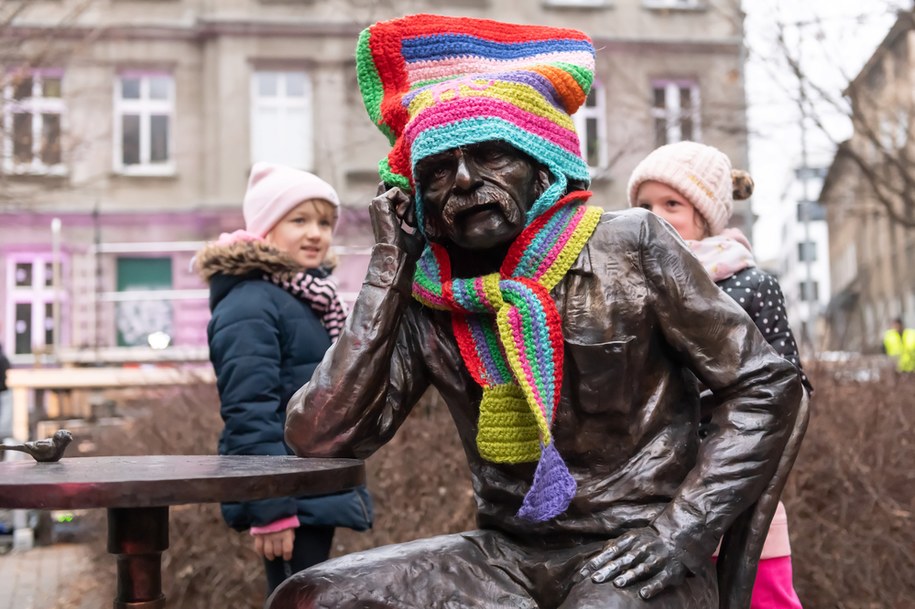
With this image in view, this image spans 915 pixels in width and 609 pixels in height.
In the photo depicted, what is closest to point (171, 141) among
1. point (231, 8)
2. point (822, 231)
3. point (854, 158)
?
point (231, 8)

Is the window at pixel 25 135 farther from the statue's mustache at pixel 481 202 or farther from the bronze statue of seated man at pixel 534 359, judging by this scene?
the statue's mustache at pixel 481 202

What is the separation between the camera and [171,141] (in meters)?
19.6

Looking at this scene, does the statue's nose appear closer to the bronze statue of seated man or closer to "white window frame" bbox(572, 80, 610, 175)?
the bronze statue of seated man

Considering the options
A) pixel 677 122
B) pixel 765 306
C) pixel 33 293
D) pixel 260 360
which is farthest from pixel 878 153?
pixel 33 293

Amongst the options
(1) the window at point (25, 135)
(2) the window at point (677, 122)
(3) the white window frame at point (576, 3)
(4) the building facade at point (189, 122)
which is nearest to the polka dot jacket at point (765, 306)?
(2) the window at point (677, 122)

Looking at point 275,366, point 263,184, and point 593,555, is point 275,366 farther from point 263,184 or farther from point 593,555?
→ point 593,555

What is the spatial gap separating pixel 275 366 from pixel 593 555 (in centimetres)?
141

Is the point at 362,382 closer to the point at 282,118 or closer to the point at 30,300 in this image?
the point at 30,300

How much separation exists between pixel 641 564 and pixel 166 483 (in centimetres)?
87

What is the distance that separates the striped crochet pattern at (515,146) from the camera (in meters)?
2.10

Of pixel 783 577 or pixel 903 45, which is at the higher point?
pixel 903 45

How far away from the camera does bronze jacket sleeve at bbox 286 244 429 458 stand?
2.26 m

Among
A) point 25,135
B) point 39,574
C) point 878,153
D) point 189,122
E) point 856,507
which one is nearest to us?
point 856,507

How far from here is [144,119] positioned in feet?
65.1
